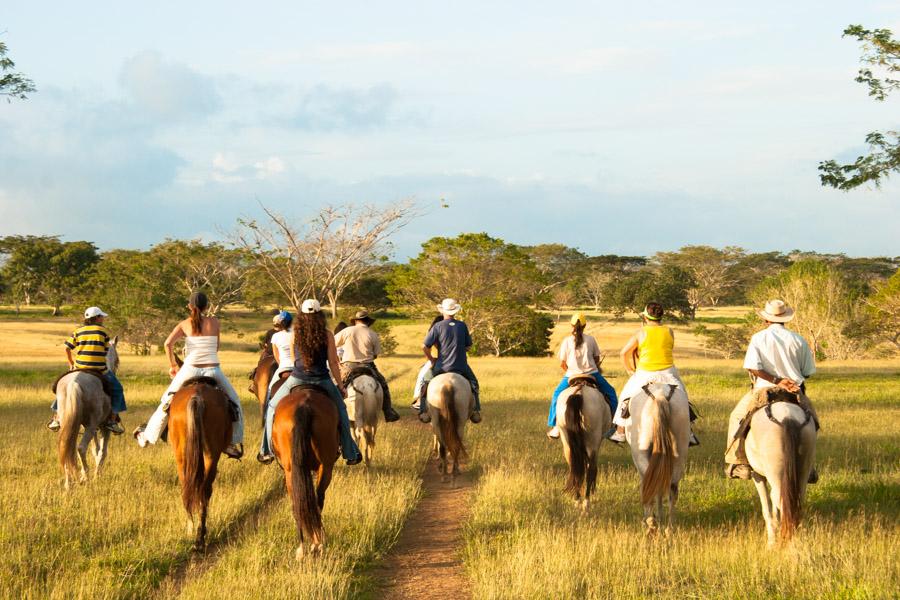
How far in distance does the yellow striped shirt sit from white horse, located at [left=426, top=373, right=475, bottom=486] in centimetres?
428

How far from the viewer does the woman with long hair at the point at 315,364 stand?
8.67 metres

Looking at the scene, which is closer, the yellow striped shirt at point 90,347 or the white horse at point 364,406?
the yellow striped shirt at point 90,347

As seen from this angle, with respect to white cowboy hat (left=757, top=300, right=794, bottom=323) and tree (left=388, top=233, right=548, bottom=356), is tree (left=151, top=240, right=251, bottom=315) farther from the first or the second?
white cowboy hat (left=757, top=300, right=794, bottom=323)

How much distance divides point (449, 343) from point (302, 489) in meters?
4.61

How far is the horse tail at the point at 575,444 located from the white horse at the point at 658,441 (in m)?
1.07

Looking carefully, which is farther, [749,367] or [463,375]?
[463,375]

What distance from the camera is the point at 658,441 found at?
8.62 m

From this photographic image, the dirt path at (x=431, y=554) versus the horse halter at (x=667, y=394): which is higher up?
the horse halter at (x=667, y=394)

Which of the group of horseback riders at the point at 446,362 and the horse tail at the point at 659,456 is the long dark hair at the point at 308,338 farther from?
the horse tail at the point at 659,456

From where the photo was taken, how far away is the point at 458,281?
51.0 meters

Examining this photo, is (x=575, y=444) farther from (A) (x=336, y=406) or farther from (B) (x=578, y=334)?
(A) (x=336, y=406)

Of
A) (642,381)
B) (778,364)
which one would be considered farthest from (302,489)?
(778,364)

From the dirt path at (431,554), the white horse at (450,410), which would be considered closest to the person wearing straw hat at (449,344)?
the white horse at (450,410)

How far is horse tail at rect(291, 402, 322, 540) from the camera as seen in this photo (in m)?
7.80
